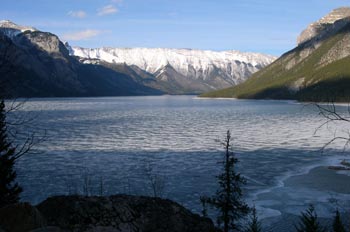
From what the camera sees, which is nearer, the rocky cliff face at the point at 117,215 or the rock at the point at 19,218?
the rock at the point at 19,218

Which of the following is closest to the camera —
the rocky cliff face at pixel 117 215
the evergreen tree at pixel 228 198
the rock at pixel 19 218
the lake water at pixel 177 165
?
the rock at pixel 19 218

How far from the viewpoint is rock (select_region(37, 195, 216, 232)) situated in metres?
10.1

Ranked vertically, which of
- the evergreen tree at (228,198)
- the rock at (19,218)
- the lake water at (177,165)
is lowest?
the lake water at (177,165)

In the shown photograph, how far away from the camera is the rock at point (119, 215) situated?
1014cm

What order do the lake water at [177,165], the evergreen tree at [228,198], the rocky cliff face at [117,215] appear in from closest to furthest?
the rocky cliff face at [117,215], the evergreen tree at [228,198], the lake water at [177,165]

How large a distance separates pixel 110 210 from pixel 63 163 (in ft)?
82.0

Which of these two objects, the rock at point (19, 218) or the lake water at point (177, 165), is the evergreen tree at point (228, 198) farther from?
the lake water at point (177, 165)

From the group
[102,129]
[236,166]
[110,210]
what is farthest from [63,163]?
[102,129]

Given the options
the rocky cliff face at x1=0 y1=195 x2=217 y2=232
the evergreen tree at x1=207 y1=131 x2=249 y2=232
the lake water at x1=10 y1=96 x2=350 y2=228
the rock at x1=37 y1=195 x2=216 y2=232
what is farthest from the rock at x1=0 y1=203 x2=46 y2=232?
the evergreen tree at x1=207 y1=131 x2=249 y2=232

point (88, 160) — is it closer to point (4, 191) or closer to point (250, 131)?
point (4, 191)

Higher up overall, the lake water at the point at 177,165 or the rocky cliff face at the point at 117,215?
the rocky cliff face at the point at 117,215

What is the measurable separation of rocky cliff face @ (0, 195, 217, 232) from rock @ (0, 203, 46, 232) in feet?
0.37

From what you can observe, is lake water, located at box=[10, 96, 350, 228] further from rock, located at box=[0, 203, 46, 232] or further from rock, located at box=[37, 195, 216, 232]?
rock, located at box=[0, 203, 46, 232]

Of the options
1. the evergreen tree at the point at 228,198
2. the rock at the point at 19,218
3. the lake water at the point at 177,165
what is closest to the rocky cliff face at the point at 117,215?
the rock at the point at 19,218
